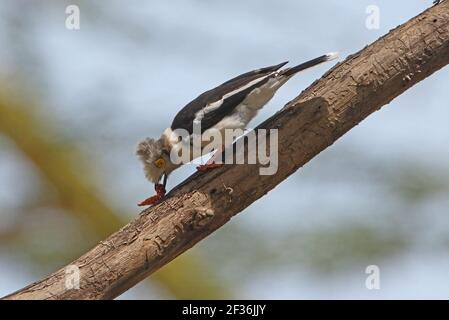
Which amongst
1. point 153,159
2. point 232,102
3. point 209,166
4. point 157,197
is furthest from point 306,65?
point 157,197

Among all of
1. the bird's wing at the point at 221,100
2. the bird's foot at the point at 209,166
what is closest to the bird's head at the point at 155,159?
the bird's wing at the point at 221,100

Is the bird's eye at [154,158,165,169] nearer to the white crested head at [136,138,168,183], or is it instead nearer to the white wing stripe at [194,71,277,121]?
the white crested head at [136,138,168,183]

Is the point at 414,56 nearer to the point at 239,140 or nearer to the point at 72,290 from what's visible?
the point at 239,140

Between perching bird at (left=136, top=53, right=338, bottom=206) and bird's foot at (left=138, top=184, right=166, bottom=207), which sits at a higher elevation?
perching bird at (left=136, top=53, right=338, bottom=206)

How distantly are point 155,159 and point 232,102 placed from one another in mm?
Result: 606

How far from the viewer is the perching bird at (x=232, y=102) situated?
23.7 feet

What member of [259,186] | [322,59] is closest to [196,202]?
[259,186]

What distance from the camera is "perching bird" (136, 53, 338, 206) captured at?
7.23 m

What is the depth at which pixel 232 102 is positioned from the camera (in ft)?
23.8

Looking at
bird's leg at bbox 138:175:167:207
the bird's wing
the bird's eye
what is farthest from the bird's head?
bird's leg at bbox 138:175:167:207

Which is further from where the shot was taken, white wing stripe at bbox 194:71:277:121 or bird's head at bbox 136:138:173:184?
bird's head at bbox 136:138:173:184

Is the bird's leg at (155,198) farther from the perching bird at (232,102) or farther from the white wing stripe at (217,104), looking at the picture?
the white wing stripe at (217,104)

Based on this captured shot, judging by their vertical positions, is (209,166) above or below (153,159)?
below

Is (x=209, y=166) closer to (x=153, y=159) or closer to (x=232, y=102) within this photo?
(x=232, y=102)
